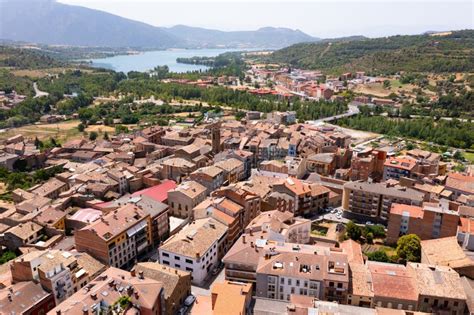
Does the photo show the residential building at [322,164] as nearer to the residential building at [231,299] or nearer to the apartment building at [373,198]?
the apartment building at [373,198]

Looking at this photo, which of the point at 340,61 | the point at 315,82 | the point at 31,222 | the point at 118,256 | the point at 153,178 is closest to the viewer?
the point at 118,256

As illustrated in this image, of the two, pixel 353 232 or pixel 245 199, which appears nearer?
pixel 353 232

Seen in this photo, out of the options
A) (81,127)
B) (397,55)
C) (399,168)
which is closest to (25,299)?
(399,168)

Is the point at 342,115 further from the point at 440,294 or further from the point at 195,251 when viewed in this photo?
the point at 195,251

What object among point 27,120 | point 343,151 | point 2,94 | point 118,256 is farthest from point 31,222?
point 2,94

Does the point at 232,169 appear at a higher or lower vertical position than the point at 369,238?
higher

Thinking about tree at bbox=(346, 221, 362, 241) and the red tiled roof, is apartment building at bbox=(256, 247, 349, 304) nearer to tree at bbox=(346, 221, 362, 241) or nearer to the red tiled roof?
tree at bbox=(346, 221, 362, 241)

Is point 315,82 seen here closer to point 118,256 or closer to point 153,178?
point 153,178
